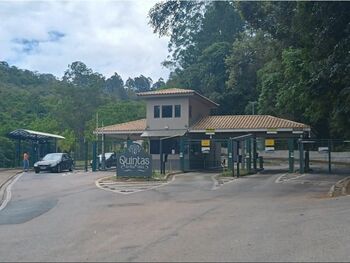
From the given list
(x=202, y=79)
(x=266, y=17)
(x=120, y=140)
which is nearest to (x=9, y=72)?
(x=202, y=79)

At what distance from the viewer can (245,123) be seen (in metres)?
37.9

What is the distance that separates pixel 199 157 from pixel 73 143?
27025 millimetres

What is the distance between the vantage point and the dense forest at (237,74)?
18.9m

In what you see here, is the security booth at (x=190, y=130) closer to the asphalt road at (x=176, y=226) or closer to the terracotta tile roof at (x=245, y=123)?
the terracotta tile roof at (x=245, y=123)

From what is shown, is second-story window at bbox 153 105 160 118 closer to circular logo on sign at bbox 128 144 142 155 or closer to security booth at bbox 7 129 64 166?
security booth at bbox 7 129 64 166

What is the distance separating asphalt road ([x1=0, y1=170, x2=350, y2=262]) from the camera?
9164 mm

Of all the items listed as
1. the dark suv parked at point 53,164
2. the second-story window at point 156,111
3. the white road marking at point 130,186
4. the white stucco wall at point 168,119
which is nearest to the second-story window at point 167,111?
the white stucco wall at point 168,119

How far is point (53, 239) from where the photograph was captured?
10.8 metres

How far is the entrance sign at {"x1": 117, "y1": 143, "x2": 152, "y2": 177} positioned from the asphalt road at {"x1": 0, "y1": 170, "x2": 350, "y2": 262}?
574cm

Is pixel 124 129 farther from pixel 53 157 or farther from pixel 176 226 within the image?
pixel 176 226

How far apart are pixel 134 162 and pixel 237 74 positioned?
31.6 m

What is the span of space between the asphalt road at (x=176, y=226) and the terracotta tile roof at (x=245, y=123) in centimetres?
1595

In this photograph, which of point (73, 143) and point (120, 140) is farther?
point (73, 143)

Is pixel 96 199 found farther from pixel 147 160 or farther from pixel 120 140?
pixel 120 140
